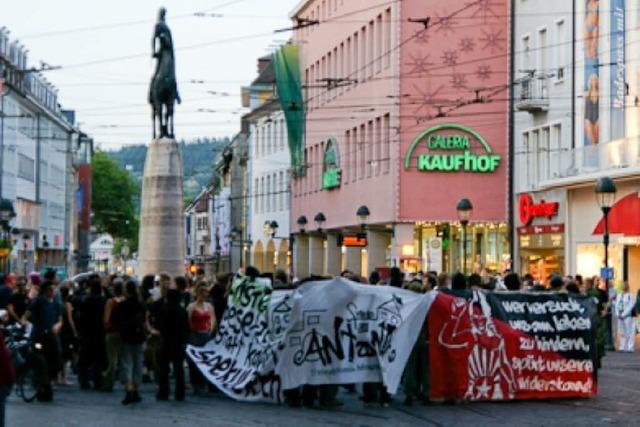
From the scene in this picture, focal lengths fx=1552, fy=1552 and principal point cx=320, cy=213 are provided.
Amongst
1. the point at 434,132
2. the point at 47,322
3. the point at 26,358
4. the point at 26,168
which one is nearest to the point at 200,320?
the point at 47,322

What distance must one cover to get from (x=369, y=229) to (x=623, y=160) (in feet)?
78.1

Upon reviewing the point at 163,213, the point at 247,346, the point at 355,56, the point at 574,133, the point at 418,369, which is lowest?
the point at 418,369

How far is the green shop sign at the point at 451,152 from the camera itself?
190 ft

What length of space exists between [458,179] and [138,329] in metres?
38.0

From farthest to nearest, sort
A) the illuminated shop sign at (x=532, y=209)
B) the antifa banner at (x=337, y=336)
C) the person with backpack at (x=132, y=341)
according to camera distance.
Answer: the illuminated shop sign at (x=532, y=209), the person with backpack at (x=132, y=341), the antifa banner at (x=337, y=336)

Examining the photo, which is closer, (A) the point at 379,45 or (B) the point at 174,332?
(B) the point at 174,332

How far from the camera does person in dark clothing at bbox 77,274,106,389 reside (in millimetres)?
23656

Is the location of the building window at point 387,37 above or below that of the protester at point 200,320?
above

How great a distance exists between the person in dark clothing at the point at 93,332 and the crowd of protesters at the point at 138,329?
0.05ft

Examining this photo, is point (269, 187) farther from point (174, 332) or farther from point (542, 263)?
point (174, 332)

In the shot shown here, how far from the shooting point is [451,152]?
2317 inches

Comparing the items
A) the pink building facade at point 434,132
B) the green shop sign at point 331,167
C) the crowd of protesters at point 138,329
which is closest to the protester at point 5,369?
the crowd of protesters at point 138,329

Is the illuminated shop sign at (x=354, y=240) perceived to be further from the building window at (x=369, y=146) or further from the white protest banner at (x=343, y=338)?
the white protest banner at (x=343, y=338)

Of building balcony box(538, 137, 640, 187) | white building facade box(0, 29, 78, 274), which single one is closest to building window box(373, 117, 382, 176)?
building balcony box(538, 137, 640, 187)
